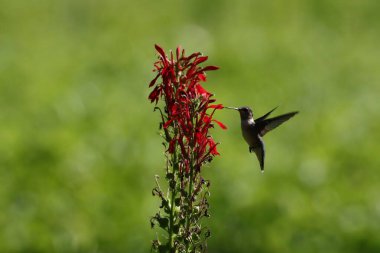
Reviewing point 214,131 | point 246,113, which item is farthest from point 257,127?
point 214,131

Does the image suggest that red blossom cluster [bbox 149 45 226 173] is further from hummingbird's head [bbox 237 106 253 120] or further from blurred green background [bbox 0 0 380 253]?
blurred green background [bbox 0 0 380 253]

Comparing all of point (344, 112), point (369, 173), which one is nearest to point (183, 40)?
point (344, 112)

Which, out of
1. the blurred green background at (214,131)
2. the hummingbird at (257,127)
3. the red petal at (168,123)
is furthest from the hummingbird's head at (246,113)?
the blurred green background at (214,131)

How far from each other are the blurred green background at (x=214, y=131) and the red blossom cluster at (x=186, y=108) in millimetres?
4992

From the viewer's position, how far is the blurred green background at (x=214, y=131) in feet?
27.7

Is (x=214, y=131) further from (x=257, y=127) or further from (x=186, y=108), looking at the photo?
(x=186, y=108)

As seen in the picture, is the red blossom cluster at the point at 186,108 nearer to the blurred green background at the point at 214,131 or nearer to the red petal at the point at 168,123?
the red petal at the point at 168,123

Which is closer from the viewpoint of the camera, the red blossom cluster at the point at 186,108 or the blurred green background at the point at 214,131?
the red blossom cluster at the point at 186,108

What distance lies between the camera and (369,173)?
10.5 meters

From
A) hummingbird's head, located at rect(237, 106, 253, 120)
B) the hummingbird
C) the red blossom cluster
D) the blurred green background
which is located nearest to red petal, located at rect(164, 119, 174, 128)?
the red blossom cluster

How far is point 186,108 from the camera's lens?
310 centimetres

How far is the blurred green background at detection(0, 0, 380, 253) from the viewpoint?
8.45m

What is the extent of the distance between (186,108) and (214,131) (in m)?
8.73

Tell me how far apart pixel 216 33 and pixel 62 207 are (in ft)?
33.0
